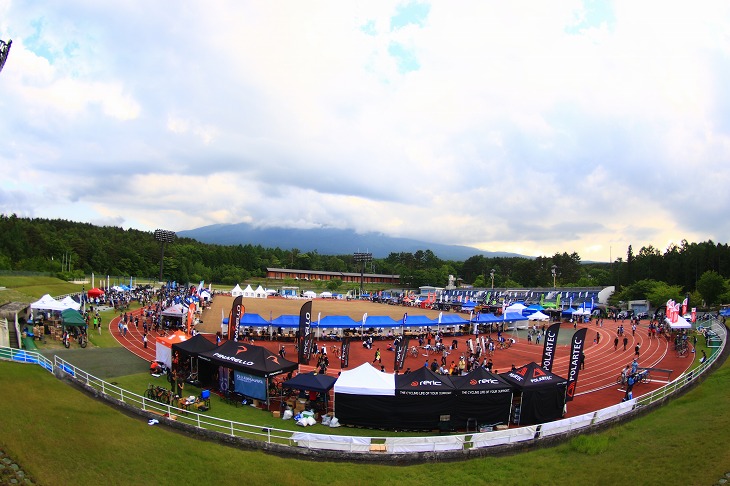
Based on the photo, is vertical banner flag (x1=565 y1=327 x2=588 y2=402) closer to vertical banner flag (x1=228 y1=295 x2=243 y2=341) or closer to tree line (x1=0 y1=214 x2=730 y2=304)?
vertical banner flag (x1=228 y1=295 x2=243 y2=341)

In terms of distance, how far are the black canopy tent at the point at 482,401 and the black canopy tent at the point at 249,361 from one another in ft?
23.5

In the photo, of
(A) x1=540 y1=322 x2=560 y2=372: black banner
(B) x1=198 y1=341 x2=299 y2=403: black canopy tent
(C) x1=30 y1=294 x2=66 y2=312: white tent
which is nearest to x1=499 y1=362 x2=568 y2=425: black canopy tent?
(A) x1=540 y1=322 x2=560 y2=372: black banner

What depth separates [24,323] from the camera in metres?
28.1

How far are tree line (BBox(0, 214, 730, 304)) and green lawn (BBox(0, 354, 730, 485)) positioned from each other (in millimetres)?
58367

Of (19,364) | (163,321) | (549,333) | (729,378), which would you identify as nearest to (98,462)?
(19,364)

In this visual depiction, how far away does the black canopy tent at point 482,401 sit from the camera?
15.9 m

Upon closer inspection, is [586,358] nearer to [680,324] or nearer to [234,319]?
[680,324]

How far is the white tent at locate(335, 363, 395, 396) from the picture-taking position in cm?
1587

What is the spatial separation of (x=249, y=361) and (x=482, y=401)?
9.59 meters

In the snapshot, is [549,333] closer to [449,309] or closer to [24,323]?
[24,323]

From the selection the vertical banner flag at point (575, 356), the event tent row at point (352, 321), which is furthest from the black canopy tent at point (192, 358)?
the vertical banner flag at point (575, 356)

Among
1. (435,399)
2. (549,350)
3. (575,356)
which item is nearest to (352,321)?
(549,350)

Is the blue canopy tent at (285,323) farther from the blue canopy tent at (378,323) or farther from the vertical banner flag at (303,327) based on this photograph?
the vertical banner flag at (303,327)

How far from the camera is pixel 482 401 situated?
631 inches
